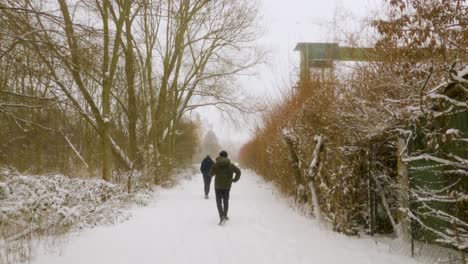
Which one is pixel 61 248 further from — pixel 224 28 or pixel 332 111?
pixel 224 28

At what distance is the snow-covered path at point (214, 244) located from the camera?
20.6ft

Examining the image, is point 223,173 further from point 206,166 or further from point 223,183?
point 206,166

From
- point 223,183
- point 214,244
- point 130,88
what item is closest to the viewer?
point 214,244

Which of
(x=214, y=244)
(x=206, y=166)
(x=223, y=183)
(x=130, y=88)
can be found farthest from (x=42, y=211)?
(x=206, y=166)

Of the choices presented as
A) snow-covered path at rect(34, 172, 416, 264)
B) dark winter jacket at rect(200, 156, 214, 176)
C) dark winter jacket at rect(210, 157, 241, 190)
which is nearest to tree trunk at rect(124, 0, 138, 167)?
dark winter jacket at rect(200, 156, 214, 176)

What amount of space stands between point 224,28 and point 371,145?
16.8 m

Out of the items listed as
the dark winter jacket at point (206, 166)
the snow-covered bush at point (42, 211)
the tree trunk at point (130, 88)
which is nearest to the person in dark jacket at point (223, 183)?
the snow-covered bush at point (42, 211)

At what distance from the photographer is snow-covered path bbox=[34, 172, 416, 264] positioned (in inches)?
247

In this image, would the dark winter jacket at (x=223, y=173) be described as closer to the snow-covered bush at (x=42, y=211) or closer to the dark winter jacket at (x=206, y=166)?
the snow-covered bush at (x=42, y=211)

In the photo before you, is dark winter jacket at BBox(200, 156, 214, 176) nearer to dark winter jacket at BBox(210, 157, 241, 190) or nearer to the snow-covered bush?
dark winter jacket at BBox(210, 157, 241, 190)

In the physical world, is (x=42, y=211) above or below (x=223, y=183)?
below

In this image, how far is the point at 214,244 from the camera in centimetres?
746

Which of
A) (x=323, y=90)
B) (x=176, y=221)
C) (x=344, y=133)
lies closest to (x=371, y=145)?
(x=344, y=133)

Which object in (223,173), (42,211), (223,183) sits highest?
(223,173)
